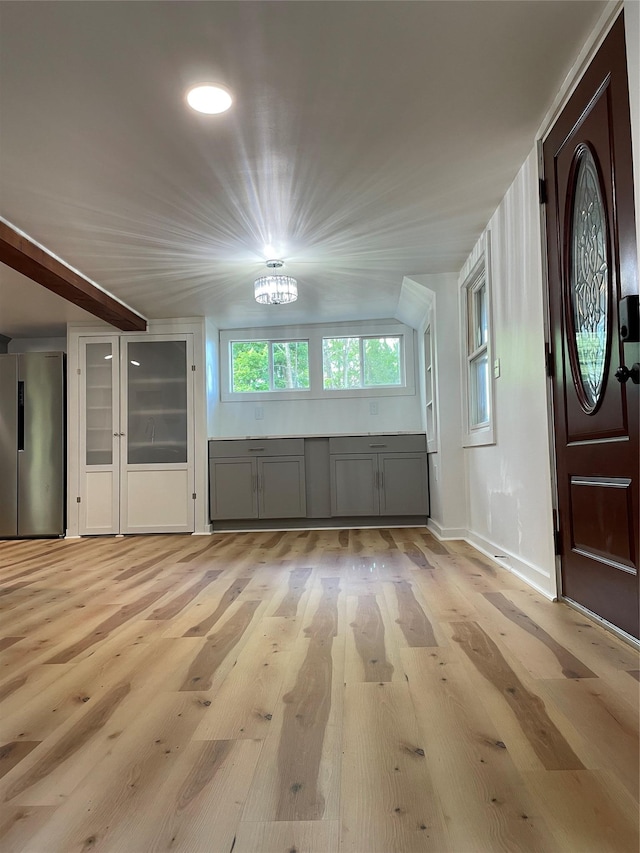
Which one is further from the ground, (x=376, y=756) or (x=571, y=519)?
(x=571, y=519)

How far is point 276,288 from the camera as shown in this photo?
4.32m

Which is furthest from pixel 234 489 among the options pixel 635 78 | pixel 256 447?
pixel 635 78

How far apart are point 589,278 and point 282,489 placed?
4.11 m

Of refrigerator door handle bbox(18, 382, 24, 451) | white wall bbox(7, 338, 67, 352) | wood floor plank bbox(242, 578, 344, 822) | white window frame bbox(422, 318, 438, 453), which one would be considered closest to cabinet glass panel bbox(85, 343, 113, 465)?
refrigerator door handle bbox(18, 382, 24, 451)

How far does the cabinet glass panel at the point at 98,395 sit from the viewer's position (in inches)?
233

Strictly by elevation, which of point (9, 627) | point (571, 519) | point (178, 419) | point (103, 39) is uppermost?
point (103, 39)

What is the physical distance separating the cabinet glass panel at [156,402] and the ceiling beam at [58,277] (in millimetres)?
374

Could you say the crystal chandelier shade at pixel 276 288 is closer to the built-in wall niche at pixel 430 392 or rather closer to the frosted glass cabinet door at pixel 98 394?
the built-in wall niche at pixel 430 392

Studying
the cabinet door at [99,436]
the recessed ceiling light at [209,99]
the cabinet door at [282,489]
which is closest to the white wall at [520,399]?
the recessed ceiling light at [209,99]

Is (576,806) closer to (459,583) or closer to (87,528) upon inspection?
(459,583)

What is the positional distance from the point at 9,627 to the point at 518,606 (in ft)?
6.79

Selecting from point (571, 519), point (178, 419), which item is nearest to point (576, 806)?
point (571, 519)

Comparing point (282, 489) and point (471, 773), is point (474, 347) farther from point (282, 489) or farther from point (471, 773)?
point (471, 773)

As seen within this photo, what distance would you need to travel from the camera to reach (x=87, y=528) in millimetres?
5871
